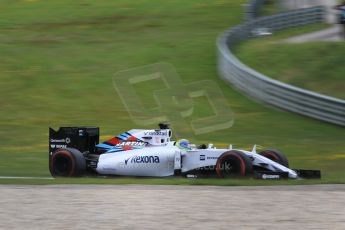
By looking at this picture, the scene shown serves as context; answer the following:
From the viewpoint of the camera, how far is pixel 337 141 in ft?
55.3

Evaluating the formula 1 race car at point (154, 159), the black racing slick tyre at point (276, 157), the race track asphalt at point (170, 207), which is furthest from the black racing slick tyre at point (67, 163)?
the black racing slick tyre at point (276, 157)

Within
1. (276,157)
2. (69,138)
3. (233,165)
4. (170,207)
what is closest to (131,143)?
(69,138)

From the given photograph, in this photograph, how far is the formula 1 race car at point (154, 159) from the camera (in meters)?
11.9

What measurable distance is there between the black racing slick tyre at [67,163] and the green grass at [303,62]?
1004cm

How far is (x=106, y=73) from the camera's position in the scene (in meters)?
24.1

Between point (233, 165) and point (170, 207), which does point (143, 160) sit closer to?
point (233, 165)

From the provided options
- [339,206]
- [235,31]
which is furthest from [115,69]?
[339,206]

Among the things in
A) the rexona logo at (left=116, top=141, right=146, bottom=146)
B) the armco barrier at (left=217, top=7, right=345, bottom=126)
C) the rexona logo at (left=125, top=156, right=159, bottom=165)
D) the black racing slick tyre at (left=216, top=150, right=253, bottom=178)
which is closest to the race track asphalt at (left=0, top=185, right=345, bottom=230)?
the black racing slick tyre at (left=216, top=150, right=253, bottom=178)

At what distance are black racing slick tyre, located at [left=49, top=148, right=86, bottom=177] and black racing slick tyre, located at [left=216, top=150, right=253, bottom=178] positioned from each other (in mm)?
2245

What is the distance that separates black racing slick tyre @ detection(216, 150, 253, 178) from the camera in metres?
11.8

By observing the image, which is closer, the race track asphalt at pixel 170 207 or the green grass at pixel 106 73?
the race track asphalt at pixel 170 207

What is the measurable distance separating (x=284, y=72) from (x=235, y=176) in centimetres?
1135

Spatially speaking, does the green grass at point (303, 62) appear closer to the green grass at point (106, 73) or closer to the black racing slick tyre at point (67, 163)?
the green grass at point (106, 73)

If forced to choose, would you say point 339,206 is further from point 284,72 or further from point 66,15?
point 66,15
